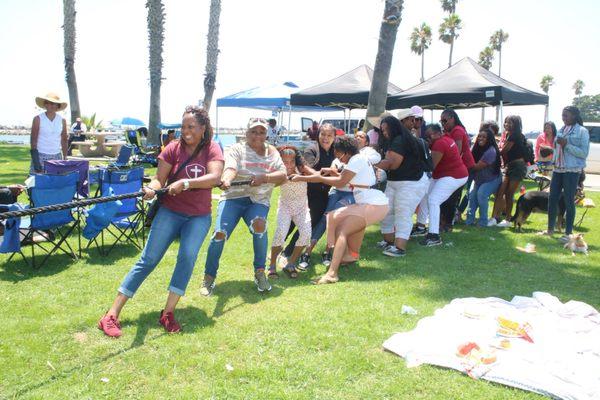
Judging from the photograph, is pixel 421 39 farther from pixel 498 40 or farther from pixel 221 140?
pixel 221 140

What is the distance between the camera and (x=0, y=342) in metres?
3.61

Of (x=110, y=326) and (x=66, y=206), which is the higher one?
(x=66, y=206)

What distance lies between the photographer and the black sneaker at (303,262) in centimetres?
571

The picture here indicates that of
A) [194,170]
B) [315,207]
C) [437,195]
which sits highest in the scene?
[194,170]

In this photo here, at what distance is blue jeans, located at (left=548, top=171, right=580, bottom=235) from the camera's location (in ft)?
23.1

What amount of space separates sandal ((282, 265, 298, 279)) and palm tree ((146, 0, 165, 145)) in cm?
1372

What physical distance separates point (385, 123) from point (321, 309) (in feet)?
8.90

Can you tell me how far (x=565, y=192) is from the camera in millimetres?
7129

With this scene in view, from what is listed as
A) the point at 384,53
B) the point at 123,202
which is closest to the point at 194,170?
the point at 123,202

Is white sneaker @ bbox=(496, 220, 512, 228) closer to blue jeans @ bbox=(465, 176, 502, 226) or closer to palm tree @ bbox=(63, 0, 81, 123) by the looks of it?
blue jeans @ bbox=(465, 176, 502, 226)

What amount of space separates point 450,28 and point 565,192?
48.6m

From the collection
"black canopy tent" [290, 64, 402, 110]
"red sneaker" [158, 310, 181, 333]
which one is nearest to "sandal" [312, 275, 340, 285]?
"red sneaker" [158, 310, 181, 333]

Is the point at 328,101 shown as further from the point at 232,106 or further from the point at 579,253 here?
the point at 579,253

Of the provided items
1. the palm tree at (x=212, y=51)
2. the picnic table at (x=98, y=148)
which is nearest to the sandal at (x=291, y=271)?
the palm tree at (x=212, y=51)
